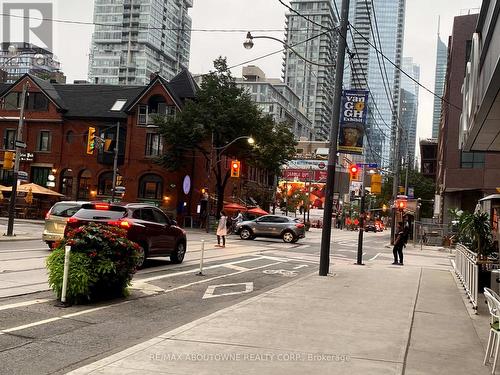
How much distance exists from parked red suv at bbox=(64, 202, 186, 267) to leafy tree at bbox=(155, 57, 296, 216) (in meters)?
25.1

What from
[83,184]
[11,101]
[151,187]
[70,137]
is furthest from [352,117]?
[11,101]

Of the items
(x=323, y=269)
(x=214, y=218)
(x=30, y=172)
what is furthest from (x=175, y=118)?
(x=323, y=269)

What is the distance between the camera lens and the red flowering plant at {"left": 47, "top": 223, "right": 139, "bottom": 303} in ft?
28.4

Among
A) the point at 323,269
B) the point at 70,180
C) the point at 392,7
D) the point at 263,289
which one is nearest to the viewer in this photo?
the point at 263,289

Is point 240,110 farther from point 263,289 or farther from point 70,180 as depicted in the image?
point 263,289

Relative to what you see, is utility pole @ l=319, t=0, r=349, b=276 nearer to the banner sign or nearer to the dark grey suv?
the banner sign

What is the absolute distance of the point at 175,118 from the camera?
139 ft

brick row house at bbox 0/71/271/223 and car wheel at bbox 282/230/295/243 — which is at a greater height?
brick row house at bbox 0/71/271/223

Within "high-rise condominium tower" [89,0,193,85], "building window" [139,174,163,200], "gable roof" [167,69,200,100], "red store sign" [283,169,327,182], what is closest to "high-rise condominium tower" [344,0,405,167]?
"gable roof" [167,69,200,100]

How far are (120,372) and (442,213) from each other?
56.5 meters

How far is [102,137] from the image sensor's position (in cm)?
4788

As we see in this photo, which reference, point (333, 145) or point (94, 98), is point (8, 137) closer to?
point (94, 98)

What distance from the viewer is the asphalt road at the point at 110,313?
5.93m

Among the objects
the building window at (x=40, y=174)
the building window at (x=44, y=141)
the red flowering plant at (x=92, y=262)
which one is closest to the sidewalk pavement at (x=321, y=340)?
the red flowering plant at (x=92, y=262)
